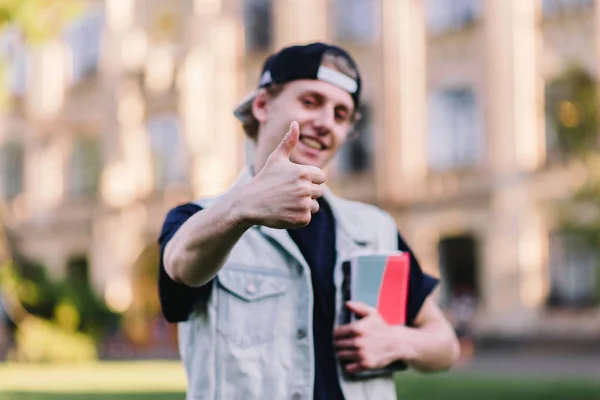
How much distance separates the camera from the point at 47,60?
1357 inches

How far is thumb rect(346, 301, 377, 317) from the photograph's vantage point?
2566 mm

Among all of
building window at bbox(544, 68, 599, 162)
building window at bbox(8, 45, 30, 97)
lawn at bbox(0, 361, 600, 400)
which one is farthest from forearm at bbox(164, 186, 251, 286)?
building window at bbox(8, 45, 30, 97)

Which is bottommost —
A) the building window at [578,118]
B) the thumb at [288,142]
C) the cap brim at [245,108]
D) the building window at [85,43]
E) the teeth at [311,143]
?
the building window at [578,118]

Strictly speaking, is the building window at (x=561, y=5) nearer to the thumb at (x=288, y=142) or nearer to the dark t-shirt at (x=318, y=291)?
the dark t-shirt at (x=318, y=291)

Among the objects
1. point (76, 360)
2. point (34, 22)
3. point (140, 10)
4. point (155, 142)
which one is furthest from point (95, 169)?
point (34, 22)

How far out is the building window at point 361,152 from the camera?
86.8 feet

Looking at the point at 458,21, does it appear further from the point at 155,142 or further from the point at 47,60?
the point at 47,60

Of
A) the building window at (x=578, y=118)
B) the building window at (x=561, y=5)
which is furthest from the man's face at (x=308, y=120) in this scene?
the building window at (x=561, y=5)

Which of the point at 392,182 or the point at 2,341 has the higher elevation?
the point at 392,182

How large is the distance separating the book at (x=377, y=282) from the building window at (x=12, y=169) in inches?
1354

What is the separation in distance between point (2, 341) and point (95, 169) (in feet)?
33.3

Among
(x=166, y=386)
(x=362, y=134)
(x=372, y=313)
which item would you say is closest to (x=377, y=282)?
(x=372, y=313)

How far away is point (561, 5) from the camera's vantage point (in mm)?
23312

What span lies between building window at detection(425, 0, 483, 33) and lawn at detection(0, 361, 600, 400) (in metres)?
11.5
